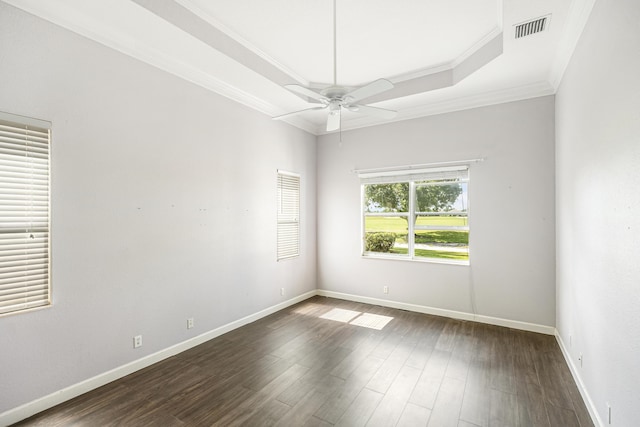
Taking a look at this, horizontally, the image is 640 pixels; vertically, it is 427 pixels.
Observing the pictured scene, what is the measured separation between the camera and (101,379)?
8.61 feet

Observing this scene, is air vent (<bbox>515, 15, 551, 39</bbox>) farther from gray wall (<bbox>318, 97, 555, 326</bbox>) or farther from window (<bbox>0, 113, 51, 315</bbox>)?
window (<bbox>0, 113, 51, 315</bbox>)

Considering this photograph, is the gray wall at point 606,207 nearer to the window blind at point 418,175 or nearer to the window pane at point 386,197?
the window blind at point 418,175

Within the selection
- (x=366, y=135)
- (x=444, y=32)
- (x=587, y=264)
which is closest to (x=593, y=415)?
(x=587, y=264)

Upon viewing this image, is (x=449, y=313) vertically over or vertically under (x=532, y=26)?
under

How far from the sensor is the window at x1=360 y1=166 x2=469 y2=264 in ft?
14.4

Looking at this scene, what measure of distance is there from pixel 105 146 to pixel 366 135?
3693mm

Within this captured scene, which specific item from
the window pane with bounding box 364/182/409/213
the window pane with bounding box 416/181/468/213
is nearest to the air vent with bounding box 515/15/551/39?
the window pane with bounding box 416/181/468/213

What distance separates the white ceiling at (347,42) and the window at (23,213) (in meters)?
0.95

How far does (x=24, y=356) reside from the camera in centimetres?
221

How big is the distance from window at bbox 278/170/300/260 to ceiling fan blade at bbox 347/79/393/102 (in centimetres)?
243

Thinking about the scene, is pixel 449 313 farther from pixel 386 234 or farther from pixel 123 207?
pixel 123 207

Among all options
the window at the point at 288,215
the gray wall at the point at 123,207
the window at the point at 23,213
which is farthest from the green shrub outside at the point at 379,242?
the window at the point at 23,213

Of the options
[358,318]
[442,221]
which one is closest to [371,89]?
[442,221]

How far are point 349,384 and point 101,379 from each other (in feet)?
7.19
